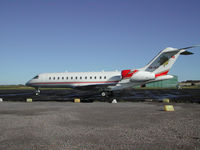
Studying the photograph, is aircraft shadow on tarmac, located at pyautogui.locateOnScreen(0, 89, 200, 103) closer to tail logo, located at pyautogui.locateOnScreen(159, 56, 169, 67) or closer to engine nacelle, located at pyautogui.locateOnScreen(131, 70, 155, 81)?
engine nacelle, located at pyautogui.locateOnScreen(131, 70, 155, 81)

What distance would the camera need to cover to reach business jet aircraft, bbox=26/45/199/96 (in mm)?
18641

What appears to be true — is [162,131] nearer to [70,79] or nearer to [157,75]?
[157,75]

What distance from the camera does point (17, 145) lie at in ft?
14.3

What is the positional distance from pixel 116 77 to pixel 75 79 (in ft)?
19.9

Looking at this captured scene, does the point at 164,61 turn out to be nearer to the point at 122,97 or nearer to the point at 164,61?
the point at 164,61

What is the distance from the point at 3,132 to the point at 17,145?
1681mm

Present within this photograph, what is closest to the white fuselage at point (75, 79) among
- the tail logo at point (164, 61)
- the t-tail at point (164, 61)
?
the t-tail at point (164, 61)

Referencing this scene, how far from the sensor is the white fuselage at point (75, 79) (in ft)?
72.0

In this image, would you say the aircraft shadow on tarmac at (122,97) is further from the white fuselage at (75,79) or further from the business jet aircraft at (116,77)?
the white fuselage at (75,79)

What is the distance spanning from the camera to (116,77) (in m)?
21.5

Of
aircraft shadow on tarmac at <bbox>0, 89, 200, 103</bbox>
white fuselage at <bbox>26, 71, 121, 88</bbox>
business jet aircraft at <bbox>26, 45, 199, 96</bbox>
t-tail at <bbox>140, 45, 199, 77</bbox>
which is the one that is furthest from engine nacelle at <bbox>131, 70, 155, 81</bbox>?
white fuselage at <bbox>26, 71, 121, 88</bbox>


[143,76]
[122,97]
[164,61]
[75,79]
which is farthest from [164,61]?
[75,79]

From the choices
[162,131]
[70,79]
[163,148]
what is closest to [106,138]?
[163,148]

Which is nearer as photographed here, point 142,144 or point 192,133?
point 142,144
